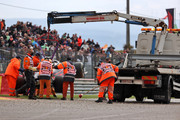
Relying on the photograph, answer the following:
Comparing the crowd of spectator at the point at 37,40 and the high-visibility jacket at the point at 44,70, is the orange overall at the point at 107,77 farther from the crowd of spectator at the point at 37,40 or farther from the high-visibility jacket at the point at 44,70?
the crowd of spectator at the point at 37,40

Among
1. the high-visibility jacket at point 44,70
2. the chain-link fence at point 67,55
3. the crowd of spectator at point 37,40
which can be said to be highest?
the crowd of spectator at point 37,40

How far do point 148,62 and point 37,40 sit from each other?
7.39 meters

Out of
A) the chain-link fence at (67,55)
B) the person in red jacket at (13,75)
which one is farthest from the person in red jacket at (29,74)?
the chain-link fence at (67,55)

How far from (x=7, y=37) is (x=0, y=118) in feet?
51.5

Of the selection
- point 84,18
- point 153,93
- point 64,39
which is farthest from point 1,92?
point 64,39

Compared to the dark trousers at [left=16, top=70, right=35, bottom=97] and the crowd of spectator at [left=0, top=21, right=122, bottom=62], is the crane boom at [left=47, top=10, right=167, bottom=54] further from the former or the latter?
the dark trousers at [left=16, top=70, right=35, bottom=97]

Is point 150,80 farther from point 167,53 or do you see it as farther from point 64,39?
point 64,39

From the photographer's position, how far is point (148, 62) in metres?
19.6

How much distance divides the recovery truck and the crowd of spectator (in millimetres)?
3150

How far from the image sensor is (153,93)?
17625 mm

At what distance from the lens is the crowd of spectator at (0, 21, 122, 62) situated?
2480 cm

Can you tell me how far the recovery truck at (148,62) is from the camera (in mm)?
17344

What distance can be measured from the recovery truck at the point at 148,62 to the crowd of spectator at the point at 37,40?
10.3 ft

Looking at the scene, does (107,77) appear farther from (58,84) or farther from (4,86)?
(4,86)
